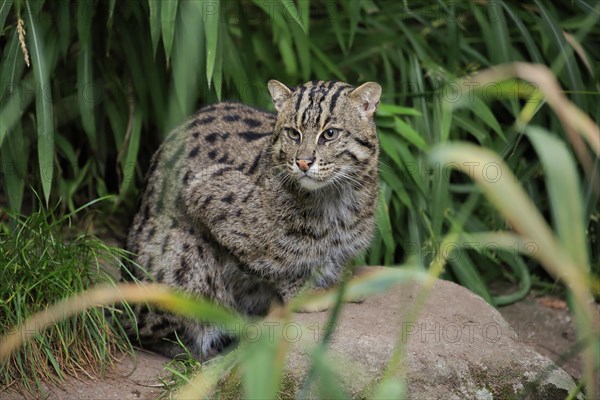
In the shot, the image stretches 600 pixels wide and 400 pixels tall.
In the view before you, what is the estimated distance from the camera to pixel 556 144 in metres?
2.59

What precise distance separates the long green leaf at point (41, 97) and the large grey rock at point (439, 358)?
201cm

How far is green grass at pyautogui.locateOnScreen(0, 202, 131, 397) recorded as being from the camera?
493 cm

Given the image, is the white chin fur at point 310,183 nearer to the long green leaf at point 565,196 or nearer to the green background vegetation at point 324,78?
the green background vegetation at point 324,78

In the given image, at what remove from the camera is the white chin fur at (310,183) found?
510 cm

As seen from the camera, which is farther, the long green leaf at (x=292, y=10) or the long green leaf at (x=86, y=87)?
the long green leaf at (x=86, y=87)

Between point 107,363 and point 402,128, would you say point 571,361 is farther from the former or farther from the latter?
point 107,363

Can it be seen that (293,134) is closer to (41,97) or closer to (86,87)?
(41,97)

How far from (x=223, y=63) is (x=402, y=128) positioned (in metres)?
1.41

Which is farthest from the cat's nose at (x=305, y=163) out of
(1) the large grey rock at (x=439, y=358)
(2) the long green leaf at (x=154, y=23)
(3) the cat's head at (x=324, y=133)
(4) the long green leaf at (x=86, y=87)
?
(4) the long green leaf at (x=86, y=87)

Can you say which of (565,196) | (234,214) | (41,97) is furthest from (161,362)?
(565,196)

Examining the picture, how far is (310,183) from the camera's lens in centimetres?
511

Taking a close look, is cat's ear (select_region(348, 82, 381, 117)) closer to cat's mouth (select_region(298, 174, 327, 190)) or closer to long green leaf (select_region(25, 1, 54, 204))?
cat's mouth (select_region(298, 174, 327, 190))

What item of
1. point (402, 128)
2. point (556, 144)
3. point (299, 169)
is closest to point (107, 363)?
point (299, 169)

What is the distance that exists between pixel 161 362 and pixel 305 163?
5.53 ft
